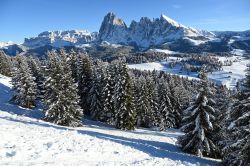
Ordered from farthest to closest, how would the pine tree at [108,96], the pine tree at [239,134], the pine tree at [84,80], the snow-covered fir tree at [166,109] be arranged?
the snow-covered fir tree at [166,109] < the pine tree at [84,80] < the pine tree at [108,96] < the pine tree at [239,134]

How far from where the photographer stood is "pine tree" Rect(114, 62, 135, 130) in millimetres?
49366

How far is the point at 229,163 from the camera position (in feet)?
82.1

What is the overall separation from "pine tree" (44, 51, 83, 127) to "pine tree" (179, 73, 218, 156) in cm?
1894

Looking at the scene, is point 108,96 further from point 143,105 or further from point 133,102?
point 143,105

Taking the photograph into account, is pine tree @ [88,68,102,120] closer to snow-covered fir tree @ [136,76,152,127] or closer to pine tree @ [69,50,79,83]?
pine tree @ [69,50,79,83]

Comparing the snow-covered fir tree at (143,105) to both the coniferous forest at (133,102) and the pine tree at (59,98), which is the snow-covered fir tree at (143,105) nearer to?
the coniferous forest at (133,102)

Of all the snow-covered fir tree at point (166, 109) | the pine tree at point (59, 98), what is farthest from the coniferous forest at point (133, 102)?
the snow-covered fir tree at point (166, 109)

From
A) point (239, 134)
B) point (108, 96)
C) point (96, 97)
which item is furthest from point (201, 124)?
point (96, 97)

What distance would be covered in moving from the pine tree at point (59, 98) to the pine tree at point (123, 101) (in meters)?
7.04

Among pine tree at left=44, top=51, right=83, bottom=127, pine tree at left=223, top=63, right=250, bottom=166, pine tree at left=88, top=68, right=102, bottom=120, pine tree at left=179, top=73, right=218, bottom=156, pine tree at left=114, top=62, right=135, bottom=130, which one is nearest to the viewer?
pine tree at left=223, top=63, right=250, bottom=166

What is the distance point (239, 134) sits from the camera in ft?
79.7

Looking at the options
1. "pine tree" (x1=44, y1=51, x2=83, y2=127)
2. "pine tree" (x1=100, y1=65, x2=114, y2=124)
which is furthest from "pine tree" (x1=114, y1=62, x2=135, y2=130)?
"pine tree" (x1=44, y1=51, x2=83, y2=127)

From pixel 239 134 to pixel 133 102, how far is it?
100 feet

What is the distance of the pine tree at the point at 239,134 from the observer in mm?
23203
